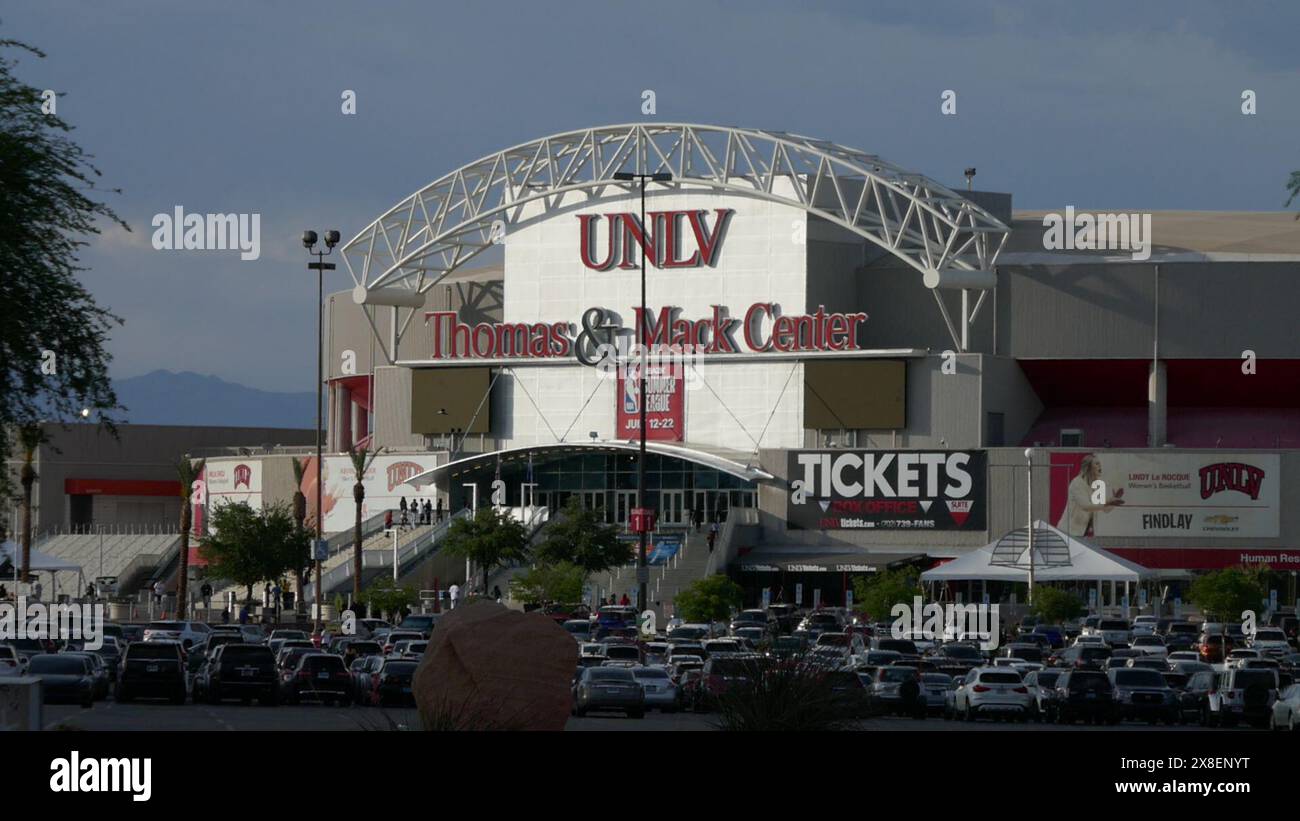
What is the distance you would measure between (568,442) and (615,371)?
14.1ft

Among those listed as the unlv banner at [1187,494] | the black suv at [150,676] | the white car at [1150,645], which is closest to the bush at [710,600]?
the white car at [1150,645]

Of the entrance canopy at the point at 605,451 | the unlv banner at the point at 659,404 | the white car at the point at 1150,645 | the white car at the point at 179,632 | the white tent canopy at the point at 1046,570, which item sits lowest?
the white car at the point at 1150,645

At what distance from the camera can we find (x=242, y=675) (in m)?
44.8

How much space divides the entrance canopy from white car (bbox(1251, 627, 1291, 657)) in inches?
1420

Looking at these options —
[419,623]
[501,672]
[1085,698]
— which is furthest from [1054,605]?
[501,672]

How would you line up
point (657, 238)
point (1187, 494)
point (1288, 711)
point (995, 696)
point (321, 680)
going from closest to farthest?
1. point (1288, 711)
2. point (995, 696)
3. point (321, 680)
4. point (1187, 494)
5. point (657, 238)

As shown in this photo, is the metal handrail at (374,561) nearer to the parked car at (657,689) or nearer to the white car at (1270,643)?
the white car at (1270,643)

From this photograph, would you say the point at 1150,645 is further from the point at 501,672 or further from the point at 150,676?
the point at 501,672

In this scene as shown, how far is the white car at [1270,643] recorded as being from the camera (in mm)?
58594

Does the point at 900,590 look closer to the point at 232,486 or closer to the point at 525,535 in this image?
the point at 525,535

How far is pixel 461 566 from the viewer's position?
9944 cm

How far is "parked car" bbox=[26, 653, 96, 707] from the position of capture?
41719 mm

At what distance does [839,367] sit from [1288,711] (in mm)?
63866

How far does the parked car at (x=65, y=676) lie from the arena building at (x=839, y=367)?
5493 centimetres
